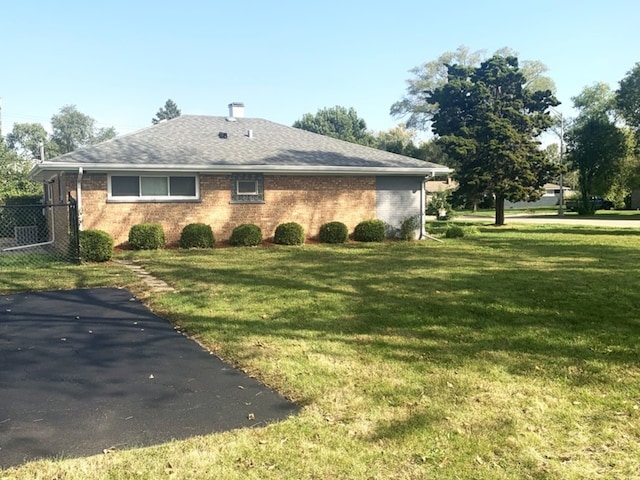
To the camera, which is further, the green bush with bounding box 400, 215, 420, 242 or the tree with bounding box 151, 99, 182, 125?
the tree with bounding box 151, 99, 182, 125

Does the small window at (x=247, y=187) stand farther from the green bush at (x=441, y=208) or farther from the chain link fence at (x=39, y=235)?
the green bush at (x=441, y=208)

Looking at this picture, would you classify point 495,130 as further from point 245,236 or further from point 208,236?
point 208,236

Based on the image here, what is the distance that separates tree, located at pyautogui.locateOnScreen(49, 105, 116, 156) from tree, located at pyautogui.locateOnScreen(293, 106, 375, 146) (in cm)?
6277

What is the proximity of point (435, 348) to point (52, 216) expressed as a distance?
52.9 feet

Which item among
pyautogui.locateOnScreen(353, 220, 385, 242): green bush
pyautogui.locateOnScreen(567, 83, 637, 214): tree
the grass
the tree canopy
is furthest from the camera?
the tree canopy

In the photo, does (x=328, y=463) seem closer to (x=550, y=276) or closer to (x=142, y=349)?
(x=142, y=349)

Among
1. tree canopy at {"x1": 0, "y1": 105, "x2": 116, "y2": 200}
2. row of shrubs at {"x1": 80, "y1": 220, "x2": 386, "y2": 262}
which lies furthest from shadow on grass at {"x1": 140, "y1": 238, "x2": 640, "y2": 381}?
tree canopy at {"x1": 0, "y1": 105, "x2": 116, "y2": 200}

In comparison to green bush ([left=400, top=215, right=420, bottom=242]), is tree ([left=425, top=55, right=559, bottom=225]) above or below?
above

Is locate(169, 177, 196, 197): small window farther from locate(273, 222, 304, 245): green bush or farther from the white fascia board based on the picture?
locate(273, 222, 304, 245): green bush

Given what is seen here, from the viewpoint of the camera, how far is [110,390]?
4.39m

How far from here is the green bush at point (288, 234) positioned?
16625mm

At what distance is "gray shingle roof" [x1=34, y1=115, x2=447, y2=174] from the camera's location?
1514cm

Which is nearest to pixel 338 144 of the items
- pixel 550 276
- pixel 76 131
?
pixel 550 276

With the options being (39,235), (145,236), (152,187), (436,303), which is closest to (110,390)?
(436,303)
